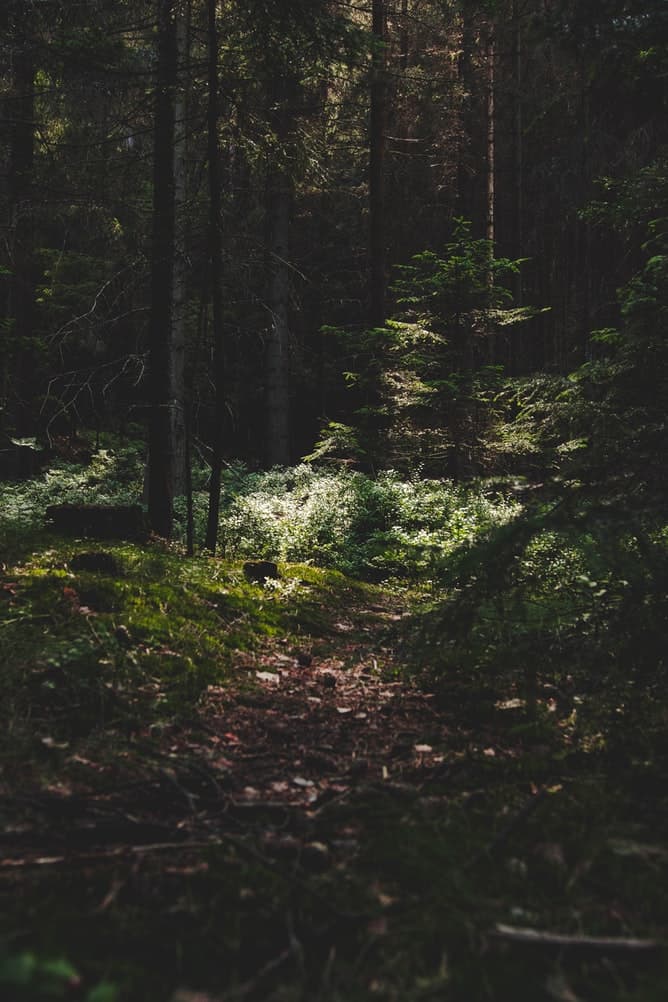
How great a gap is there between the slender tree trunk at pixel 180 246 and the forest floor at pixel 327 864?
6.06 meters

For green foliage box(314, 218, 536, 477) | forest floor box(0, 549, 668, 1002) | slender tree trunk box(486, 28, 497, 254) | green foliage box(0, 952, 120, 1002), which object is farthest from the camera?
slender tree trunk box(486, 28, 497, 254)

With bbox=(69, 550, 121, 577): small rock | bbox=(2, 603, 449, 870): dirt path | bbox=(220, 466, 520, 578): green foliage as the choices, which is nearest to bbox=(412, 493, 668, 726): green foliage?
bbox=(2, 603, 449, 870): dirt path

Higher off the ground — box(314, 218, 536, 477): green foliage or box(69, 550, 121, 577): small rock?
box(314, 218, 536, 477): green foliage

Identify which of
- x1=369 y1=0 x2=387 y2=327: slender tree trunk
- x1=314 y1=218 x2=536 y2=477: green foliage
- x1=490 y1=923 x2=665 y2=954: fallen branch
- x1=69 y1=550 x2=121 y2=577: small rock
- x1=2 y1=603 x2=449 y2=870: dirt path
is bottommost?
x1=2 y1=603 x2=449 y2=870: dirt path

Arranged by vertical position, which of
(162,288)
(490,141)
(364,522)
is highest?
(490,141)

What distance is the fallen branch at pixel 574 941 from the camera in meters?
1.77

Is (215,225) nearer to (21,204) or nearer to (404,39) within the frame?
(21,204)

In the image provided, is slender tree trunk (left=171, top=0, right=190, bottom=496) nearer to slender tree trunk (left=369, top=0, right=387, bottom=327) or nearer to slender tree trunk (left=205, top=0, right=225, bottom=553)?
slender tree trunk (left=205, top=0, right=225, bottom=553)

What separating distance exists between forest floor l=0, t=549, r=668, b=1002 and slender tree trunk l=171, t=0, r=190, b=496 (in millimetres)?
6064

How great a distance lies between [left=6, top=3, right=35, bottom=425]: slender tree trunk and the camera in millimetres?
8453

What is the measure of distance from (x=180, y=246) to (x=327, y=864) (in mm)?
8628

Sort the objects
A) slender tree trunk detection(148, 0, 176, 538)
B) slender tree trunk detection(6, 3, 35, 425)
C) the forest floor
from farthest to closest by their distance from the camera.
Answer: slender tree trunk detection(6, 3, 35, 425)
slender tree trunk detection(148, 0, 176, 538)
the forest floor

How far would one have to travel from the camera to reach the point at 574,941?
5.90 ft

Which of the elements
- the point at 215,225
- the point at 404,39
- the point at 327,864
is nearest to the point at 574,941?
the point at 327,864
